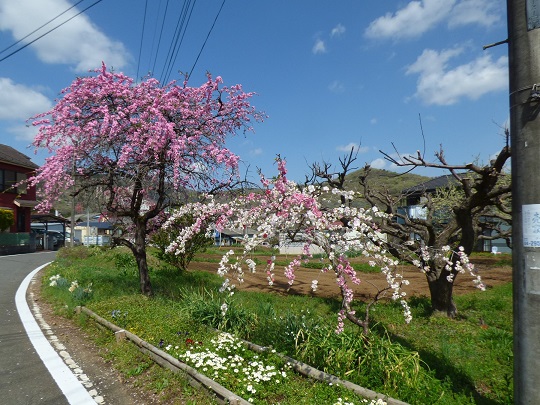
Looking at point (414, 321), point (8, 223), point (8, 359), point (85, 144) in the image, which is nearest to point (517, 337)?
point (414, 321)

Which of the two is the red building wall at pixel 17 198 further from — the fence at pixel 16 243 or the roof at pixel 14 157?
the fence at pixel 16 243

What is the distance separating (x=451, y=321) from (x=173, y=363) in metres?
6.21

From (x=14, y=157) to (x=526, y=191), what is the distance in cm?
4130

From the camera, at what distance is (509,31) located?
2.96 m

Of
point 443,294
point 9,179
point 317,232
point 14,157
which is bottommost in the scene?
point 443,294

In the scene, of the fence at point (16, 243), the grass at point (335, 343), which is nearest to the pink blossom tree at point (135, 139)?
the grass at point (335, 343)

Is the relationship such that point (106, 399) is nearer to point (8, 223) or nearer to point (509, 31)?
point (509, 31)

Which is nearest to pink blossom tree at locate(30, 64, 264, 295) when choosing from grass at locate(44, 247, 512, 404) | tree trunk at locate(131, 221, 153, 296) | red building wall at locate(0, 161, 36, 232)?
tree trunk at locate(131, 221, 153, 296)

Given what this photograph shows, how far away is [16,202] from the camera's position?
32375 mm

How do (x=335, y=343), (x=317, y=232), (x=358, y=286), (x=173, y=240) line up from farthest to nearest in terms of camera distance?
(x=173, y=240), (x=358, y=286), (x=317, y=232), (x=335, y=343)

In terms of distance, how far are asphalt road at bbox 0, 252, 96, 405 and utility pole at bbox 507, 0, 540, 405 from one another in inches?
182

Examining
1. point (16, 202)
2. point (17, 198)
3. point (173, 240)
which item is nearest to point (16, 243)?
point (16, 202)

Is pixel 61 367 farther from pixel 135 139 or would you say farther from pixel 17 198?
pixel 17 198

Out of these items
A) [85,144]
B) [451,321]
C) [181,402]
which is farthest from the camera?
[85,144]
